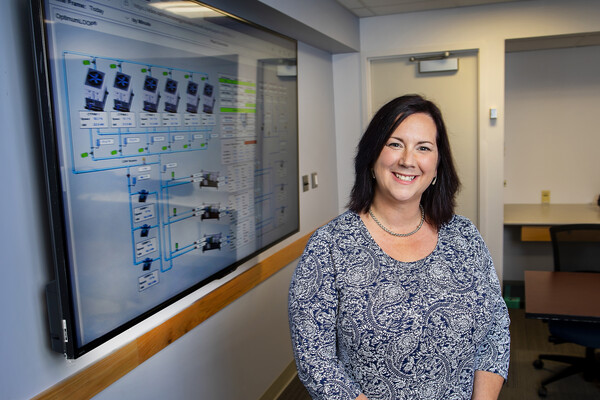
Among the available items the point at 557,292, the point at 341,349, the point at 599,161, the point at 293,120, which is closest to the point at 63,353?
the point at 341,349

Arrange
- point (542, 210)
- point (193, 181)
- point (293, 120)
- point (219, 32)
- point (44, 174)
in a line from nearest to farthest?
point (44, 174) < point (193, 181) < point (219, 32) < point (293, 120) < point (542, 210)

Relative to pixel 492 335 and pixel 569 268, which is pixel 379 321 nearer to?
pixel 492 335

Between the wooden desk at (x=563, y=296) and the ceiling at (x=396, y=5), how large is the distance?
1.97 m

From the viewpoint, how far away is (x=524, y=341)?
385 centimetres

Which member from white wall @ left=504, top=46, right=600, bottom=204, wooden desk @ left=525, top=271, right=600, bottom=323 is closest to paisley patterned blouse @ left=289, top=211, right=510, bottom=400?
wooden desk @ left=525, top=271, right=600, bottom=323

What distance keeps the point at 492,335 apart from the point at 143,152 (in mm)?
1195

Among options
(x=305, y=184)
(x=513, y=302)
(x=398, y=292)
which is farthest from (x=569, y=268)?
(x=398, y=292)

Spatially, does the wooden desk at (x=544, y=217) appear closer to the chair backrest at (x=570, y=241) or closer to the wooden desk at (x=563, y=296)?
the chair backrest at (x=570, y=241)

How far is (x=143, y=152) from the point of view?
1.68 meters

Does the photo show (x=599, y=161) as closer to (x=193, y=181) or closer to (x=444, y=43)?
(x=444, y=43)

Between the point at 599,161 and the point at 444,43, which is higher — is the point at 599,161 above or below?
below

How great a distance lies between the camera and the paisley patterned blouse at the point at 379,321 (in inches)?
52.6

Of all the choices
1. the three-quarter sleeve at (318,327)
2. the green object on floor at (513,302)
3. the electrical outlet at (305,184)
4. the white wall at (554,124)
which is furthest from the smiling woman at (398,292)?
the white wall at (554,124)

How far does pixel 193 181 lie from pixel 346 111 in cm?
249
